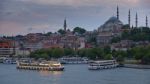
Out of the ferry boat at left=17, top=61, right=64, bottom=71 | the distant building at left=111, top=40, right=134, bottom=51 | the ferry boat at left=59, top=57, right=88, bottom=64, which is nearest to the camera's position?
the ferry boat at left=17, top=61, right=64, bottom=71

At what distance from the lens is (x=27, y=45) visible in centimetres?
6019

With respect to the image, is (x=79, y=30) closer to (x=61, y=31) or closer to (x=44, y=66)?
(x=61, y=31)

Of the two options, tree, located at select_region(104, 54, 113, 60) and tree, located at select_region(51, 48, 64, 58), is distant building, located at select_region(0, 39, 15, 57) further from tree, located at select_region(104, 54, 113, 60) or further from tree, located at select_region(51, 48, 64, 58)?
tree, located at select_region(104, 54, 113, 60)

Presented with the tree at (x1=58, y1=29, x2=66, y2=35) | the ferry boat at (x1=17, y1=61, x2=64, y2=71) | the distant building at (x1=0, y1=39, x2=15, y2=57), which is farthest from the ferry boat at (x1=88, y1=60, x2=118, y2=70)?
the tree at (x1=58, y1=29, x2=66, y2=35)

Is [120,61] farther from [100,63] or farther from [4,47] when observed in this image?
[4,47]

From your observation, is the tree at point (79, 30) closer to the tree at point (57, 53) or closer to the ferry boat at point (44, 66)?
the tree at point (57, 53)

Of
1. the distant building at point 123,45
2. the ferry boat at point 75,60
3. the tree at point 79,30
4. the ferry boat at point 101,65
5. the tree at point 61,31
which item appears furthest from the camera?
the tree at point 79,30

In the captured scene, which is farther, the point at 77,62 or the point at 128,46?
the point at 128,46

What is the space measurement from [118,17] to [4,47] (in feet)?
43.4

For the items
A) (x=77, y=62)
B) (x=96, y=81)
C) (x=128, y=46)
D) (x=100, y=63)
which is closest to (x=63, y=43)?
(x=128, y=46)

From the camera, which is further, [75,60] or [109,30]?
[109,30]

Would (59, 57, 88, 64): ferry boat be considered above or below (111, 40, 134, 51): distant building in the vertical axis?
below

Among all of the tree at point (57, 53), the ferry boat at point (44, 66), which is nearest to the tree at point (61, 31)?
the tree at point (57, 53)

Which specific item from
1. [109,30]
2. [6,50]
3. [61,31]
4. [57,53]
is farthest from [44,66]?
[61,31]
